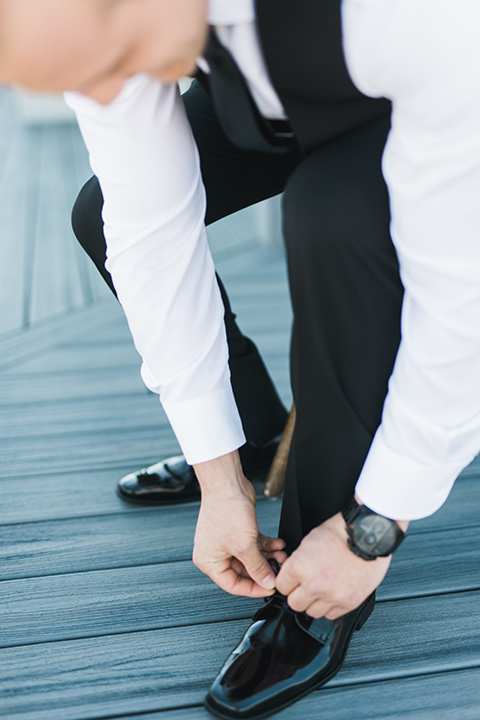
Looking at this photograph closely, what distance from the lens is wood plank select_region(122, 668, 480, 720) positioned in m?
0.70

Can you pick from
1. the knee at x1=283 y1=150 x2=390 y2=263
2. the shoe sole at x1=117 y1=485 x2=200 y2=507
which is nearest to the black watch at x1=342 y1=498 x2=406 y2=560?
the knee at x1=283 y1=150 x2=390 y2=263

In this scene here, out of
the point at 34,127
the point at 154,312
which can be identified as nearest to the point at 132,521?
the point at 154,312

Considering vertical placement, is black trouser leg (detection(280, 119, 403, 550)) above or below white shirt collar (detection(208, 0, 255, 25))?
below

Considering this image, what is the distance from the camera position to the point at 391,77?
0.53m

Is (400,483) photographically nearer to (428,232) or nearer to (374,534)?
(374,534)

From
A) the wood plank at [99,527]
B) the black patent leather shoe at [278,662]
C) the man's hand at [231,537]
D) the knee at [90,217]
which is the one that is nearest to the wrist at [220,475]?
the man's hand at [231,537]

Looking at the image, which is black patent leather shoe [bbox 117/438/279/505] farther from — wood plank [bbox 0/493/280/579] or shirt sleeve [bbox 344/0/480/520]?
shirt sleeve [bbox 344/0/480/520]

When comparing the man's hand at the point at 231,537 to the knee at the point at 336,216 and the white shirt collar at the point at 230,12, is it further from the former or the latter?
the white shirt collar at the point at 230,12

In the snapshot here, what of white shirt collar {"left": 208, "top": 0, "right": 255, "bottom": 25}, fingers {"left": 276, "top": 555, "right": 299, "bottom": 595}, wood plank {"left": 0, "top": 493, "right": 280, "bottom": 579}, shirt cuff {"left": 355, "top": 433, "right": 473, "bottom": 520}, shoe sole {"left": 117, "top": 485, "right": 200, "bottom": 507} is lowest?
shoe sole {"left": 117, "top": 485, "right": 200, "bottom": 507}

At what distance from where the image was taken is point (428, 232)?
1.82ft

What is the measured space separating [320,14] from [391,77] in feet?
0.26

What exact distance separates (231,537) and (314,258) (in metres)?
0.28

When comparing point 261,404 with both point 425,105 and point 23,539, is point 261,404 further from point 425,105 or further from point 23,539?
point 425,105

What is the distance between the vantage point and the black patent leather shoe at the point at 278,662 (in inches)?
27.2
